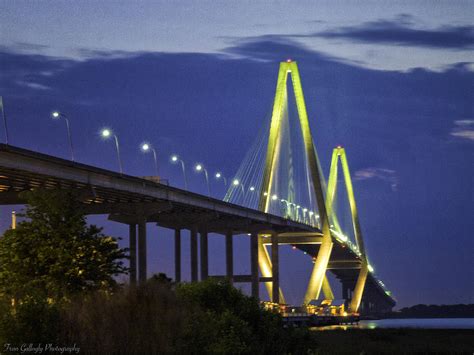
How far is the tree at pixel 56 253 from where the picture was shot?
61500 millimetres

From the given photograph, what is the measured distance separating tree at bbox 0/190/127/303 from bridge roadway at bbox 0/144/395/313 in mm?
2721

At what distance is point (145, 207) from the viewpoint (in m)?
106

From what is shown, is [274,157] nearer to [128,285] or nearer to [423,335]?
[423,335]

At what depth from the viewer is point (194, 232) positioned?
5123 inches

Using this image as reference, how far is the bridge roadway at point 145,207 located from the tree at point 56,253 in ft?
8.93

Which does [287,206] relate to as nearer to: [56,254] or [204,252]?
[204,252]

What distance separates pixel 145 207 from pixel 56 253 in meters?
44.0

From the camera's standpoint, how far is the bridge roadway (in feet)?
259

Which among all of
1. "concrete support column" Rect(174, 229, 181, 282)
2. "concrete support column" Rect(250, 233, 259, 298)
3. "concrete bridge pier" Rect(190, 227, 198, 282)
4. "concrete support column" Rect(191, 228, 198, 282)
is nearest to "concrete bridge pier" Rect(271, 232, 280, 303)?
"concrete support column" Rect(250, 233, 259, 298)

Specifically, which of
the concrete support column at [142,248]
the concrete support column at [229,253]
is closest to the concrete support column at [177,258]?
the concrete support column at [229,253]

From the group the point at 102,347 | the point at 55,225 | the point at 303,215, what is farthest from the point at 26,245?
the point at 303,215

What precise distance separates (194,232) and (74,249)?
6780 centimetres

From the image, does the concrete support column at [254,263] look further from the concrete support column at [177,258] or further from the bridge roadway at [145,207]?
the concrete support column at [177,258]

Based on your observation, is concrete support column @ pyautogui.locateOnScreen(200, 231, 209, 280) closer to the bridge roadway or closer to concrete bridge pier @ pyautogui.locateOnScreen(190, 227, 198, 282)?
the bridge roadway
